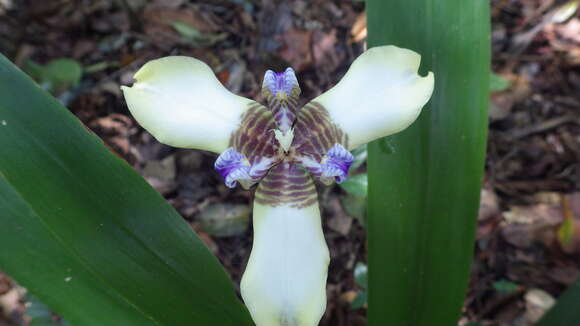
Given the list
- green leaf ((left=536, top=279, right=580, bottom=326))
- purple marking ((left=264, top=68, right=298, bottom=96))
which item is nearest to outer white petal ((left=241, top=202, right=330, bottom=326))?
purple marking ((left=264, top=68, right=298, bottom=96))

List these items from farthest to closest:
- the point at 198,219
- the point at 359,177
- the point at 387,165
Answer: the point at 198,219 < the point at 359,177 < the point at 387,165

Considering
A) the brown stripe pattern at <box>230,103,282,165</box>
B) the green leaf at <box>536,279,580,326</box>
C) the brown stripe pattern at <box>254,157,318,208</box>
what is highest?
the brown stripe pattern at <box>230,103,282,165</box>

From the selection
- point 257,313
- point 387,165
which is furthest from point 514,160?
point 257,313

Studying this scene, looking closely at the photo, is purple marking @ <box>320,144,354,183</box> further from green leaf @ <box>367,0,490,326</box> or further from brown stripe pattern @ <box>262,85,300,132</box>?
green leaf @ <box>367,0,490,326</box>

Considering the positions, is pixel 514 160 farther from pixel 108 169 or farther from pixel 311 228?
pixel 108 169

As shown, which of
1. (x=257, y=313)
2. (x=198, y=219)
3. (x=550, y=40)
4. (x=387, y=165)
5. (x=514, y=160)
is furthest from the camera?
(x=550, y=40)

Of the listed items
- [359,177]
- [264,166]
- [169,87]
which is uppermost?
[169,87]

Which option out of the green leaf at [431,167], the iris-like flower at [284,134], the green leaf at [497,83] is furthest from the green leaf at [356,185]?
the green leaf at [497,83]
